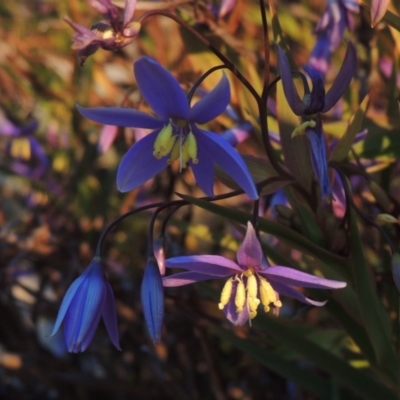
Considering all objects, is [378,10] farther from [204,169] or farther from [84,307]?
[84,307]

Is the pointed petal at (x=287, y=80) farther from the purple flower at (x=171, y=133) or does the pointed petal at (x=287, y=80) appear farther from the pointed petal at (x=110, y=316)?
the pointed petal at (x=110, y=316)

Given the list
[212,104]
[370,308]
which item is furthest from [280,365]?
[212,104]

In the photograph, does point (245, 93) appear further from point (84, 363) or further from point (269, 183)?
point (84, 363)

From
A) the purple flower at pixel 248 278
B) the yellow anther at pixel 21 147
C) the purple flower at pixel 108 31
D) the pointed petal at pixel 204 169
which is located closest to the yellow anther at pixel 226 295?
the purple flower at pixel 248 278

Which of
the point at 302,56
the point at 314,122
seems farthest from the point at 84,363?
the point at 314,122

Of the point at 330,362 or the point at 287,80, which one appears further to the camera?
the point at 330,362

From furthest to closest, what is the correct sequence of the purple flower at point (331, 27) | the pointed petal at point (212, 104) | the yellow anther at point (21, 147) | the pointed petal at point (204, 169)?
the yellow anther at point (21, 147) < the purple flower at point (331, 27) < the pointed petal at point (204, 169) < the pointed petal at point (212, 104)
